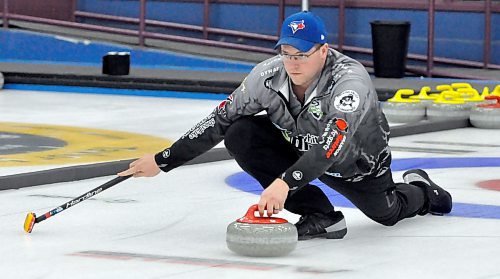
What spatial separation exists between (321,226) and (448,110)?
17.7 feet

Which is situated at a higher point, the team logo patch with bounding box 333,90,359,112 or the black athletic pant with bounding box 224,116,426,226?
the team logo patch with bounding box 333,90,359,112

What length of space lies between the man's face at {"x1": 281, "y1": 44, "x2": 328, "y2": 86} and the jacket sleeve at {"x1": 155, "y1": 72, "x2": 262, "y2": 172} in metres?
0.23

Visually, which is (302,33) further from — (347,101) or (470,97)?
(470,97)

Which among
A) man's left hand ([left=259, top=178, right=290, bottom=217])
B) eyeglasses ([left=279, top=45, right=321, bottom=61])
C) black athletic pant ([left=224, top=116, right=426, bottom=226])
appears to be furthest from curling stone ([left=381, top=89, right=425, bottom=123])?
man's left hand ([left=259, top=178, right=290, bottom=217])

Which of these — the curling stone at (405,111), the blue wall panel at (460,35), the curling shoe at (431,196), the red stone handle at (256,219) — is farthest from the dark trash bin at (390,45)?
the red stone handle at (256,219)

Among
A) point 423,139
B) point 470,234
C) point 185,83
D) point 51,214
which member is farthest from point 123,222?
point 185,83

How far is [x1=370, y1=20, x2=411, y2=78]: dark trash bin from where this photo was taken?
13875mm

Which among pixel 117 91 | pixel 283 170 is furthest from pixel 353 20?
pixel 283 170

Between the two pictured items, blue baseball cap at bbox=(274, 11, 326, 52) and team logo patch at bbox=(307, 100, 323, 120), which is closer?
blue baseball cap at bbox=(274, 11, 326, 52)

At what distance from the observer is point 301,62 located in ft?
14.7

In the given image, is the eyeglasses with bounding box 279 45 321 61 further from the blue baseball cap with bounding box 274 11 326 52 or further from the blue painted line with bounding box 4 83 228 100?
the blue painted line with bounding box 4 83 228 100

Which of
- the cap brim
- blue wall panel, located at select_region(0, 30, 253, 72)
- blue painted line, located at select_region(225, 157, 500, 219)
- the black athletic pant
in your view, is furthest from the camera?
blue wall panel, located at select_region(0, 30, 253, 72)

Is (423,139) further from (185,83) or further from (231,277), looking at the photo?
(231,277)

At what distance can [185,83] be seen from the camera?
42.1 ft
